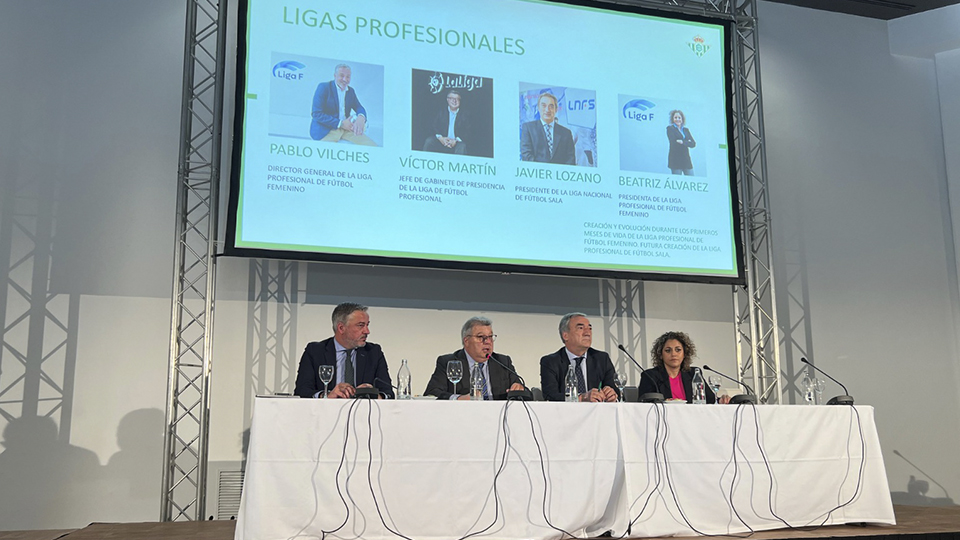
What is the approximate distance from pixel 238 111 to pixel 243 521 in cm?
262

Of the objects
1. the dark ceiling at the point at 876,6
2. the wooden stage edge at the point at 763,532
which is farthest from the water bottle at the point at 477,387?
the dark ceiling at the point at 876,6

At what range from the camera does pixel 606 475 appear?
3.37 metres

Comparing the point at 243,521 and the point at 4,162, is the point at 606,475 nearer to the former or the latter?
the point at 243,521

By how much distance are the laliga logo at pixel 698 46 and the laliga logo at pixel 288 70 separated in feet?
8.68

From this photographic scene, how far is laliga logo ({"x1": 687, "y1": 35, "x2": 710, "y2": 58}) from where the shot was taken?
5.78 meters

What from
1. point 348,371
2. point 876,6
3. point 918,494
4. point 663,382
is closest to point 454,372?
point 348,371

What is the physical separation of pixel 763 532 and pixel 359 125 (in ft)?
10.2

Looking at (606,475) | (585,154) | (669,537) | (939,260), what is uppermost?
(585,154)

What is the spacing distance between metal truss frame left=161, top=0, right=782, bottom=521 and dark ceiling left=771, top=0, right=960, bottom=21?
64 centimetres

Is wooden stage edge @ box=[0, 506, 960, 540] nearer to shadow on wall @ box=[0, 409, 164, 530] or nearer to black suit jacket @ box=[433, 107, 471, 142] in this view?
shadow on wall @ box=[0, 409, 164, 530]

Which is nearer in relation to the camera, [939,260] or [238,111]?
[238,111]

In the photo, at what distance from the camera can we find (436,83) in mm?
5199

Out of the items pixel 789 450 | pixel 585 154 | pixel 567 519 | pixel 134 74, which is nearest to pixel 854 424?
pixel 789 450

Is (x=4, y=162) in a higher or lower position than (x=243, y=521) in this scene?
higher
